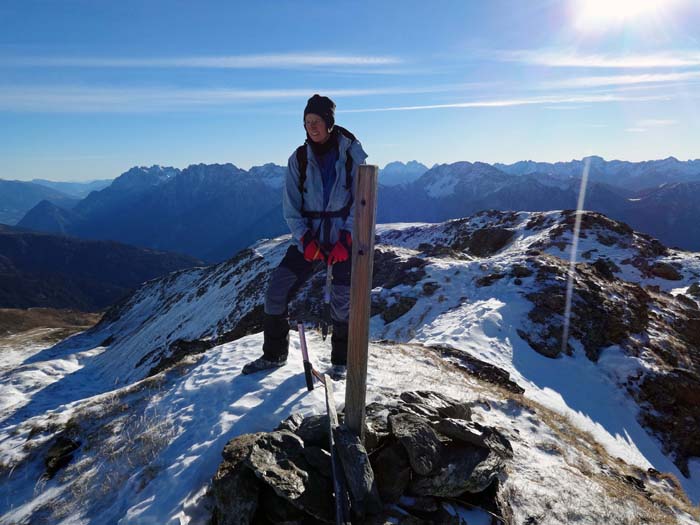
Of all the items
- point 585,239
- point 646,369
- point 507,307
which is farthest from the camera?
point 585,239

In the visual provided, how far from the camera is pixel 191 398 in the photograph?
7.45 m

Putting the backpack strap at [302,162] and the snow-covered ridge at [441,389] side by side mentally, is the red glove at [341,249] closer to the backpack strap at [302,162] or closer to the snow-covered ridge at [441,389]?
the backpack strap at [302,162]

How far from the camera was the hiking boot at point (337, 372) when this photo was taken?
7.47m

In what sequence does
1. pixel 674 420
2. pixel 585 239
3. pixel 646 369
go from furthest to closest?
pixel 585 239, pixel 646 369, pixel 674 420

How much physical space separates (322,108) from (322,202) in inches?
58.2

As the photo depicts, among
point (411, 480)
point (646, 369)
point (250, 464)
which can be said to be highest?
point (250, 464)

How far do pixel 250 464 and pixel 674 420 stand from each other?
47.0 feet

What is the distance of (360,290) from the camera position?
4711 mm

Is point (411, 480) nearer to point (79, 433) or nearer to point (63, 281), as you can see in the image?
point (79, 433)

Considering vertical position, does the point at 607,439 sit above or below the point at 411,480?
below

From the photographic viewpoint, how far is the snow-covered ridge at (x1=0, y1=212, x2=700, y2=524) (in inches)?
224

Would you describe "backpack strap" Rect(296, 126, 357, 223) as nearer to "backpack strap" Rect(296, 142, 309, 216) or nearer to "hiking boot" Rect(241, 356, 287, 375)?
"backpack strap" Rect(296, 142, 309, 216)

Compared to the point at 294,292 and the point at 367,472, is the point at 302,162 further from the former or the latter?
the point at 367,472

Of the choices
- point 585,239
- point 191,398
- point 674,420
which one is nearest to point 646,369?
point 674,420
